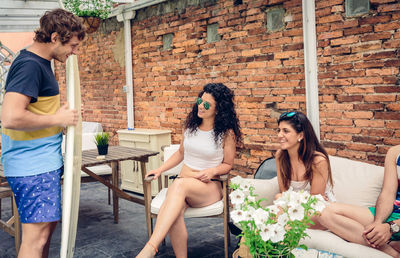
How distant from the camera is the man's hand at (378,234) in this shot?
2.31m

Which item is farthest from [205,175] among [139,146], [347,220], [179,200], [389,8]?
[139,146]

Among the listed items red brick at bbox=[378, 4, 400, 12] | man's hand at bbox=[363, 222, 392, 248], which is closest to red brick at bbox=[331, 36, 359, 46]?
red brick at bbox=[378, 4, 400, 12]

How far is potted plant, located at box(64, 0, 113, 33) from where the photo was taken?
5.88 m

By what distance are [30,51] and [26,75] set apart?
0.20m

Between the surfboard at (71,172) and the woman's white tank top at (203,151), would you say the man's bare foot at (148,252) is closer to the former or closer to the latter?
the surfboard at (71,172)

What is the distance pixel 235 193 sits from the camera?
1778mm

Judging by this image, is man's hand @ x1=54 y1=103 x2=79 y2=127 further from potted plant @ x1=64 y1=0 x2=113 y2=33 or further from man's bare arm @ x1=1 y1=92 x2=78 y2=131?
potted plant @ x1=64 y1=0 x2=113 y2=33

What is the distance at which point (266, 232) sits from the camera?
5.26ft

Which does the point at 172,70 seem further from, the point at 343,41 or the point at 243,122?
the point at 343,41

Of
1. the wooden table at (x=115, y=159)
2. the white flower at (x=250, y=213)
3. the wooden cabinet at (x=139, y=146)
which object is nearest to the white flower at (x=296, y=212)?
the white flower at (x=250, y=213)

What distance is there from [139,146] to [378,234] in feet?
12.6

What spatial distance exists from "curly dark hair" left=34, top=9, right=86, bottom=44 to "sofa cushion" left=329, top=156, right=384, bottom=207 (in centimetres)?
214

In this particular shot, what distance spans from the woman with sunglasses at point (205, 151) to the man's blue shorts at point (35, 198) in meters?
0.98

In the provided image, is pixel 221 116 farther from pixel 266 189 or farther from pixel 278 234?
pixel 278 234
